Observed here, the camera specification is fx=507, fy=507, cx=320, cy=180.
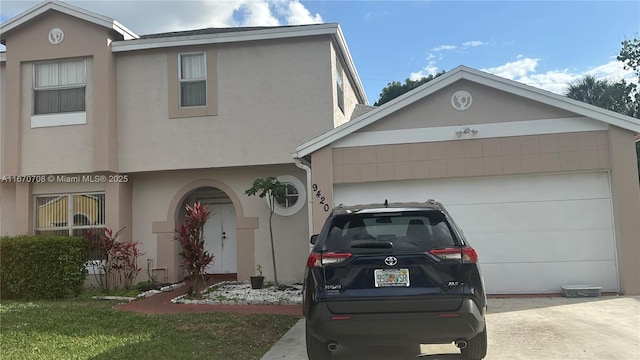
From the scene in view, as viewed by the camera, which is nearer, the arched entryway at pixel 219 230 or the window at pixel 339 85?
the window at pixel 339 85

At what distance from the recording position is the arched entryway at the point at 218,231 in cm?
1260

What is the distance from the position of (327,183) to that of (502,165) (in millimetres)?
3295

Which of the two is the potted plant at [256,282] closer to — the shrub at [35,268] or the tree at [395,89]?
the shrub at [35,268]

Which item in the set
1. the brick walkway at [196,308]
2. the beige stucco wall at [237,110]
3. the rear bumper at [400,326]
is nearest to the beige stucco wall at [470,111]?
the beige stucco wall at [237,110]

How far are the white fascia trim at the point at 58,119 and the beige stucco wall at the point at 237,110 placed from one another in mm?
940

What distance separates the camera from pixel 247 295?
10570 mm

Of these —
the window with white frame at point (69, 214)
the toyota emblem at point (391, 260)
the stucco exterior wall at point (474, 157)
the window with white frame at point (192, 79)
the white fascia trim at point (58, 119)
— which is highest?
the window with white frame at point (192, 79)

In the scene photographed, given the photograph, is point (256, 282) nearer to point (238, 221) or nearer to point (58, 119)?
point (238, 221)

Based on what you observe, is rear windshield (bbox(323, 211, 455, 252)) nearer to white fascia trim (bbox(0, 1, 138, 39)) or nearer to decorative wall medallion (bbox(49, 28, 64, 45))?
white fascia trim (bbox(0, 1, 138, 39))

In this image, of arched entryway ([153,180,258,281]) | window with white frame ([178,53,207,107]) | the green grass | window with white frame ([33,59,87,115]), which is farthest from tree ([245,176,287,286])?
window with white frame ([33,59,87,115])

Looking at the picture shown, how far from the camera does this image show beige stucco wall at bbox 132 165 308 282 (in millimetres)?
12453

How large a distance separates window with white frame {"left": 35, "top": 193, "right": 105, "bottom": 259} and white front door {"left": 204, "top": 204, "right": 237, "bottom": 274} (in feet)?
9.04

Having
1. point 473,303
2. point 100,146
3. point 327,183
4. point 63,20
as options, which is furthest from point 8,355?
point 63,20

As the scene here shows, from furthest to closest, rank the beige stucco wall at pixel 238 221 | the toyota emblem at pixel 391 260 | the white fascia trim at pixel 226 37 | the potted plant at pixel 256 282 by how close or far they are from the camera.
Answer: the beige stucco wall at pixel 238 221 → the white fascia trim at pixel 226 37 → the potted plant at pixel 256 282 → the toyota emblem at pixel 391 260
